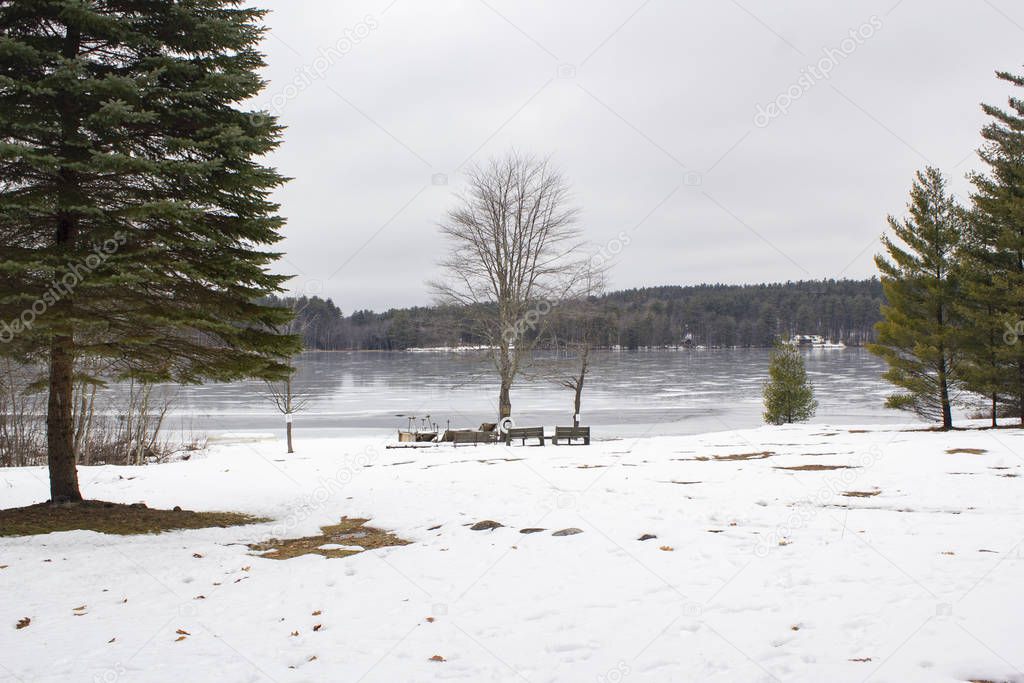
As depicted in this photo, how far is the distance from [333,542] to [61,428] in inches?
179

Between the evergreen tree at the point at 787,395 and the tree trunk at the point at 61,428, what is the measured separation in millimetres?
27043

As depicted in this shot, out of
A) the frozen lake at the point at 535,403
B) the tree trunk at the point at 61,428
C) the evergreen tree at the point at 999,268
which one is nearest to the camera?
the tree trunk at the point at 61,428

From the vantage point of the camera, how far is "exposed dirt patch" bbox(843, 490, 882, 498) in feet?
32.4

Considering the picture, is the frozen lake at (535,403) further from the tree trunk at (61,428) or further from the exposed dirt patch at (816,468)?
the tree trunk at (61,428)

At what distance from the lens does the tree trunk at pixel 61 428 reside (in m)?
9.47

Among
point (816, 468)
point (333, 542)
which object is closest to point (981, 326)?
point (816, 468)

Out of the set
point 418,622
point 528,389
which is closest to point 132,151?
point 418,622

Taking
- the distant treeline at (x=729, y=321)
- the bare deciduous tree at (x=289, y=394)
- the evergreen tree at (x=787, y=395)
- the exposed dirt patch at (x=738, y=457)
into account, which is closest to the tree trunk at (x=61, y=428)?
the bare deciduous tree at (x=289, y=394)

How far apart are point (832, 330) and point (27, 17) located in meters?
169

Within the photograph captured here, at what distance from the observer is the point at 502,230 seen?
25.6 meters

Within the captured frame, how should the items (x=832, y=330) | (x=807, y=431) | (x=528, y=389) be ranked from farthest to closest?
(x=832, y=330) < (x=528, y=389) < (x=807, y=431)

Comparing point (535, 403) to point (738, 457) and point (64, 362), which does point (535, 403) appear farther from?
point (64, 362)

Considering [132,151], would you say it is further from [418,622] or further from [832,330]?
[832,330]

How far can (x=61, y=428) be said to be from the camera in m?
9.70
